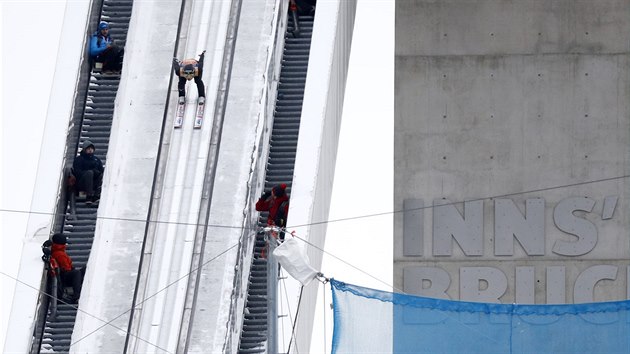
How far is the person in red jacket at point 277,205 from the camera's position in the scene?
25.6 meters

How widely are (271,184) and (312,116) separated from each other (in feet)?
3.02

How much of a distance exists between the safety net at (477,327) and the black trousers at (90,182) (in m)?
6.08

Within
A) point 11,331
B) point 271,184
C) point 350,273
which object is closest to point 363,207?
point 350,273

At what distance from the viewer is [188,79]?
86.9 feet

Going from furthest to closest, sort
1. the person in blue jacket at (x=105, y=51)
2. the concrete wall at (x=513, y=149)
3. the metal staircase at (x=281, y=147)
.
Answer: the concrete wall at (x=513, y=149) → the person in blue jacket at (x=105, y=51) → the metal staircase at (x=281, y=147)

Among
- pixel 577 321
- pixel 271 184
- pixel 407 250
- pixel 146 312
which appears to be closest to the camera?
pixel 577 321

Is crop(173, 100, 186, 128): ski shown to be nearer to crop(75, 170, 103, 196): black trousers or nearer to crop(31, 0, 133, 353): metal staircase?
crop(75, 170, 103, 196): black trousers

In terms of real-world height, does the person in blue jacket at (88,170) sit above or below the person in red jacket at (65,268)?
above

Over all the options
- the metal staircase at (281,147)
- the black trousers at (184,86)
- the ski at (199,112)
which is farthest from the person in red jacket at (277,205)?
the black trousers at (184,86)

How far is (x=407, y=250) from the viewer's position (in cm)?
3278

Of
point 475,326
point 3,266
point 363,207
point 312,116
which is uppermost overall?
point 363,207

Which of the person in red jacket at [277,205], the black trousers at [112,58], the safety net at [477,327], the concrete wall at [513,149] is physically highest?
the concrete wall at [513,149]

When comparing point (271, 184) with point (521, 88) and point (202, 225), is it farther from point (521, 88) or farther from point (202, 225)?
point (521, 88)

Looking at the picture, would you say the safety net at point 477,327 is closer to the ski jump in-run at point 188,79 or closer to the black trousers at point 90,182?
the ski jump in-run at point 188,79
